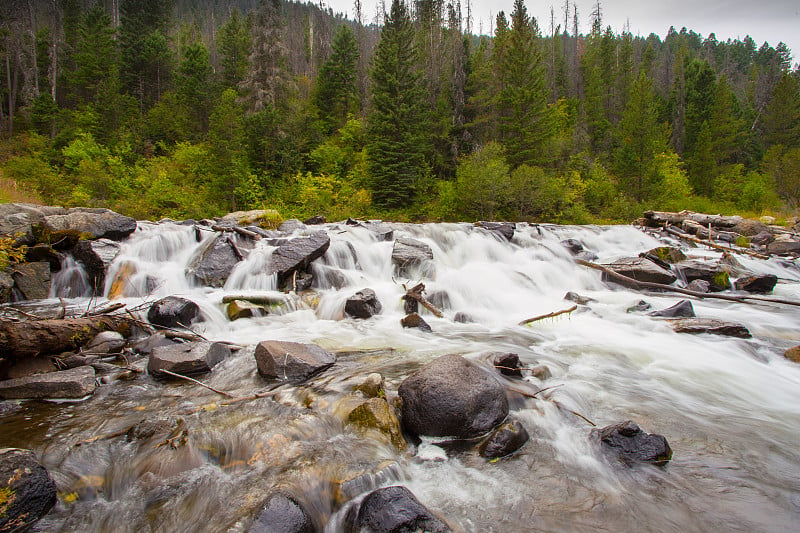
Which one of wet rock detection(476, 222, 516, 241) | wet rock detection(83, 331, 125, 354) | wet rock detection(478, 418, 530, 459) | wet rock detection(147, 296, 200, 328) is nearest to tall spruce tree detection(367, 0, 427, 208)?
wet rock detection(476, 222, 516, 241)

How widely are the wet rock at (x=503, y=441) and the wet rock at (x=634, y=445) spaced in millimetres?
690

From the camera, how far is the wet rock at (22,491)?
228 centimetres

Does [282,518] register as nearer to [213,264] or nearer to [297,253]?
[297,253]

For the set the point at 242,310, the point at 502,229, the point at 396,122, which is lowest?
the point at 242,310

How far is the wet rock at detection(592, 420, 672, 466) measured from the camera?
10.3 ft

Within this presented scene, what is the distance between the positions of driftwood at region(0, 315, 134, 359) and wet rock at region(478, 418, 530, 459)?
4.94 metres

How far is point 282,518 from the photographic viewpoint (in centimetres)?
234

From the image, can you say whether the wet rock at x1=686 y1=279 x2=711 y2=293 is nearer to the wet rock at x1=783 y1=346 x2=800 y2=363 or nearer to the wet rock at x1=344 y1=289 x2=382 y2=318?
the wet rock at x1=783 y1=346 x2=800 y2=363

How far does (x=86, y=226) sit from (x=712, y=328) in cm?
1291

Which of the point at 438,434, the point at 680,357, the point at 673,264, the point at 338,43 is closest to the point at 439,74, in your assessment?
the point at 338,43

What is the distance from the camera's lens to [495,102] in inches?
1129

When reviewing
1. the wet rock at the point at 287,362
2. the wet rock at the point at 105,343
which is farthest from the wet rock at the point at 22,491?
the wet rock at the point at 105,343

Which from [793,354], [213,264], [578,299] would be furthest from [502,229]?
[213,264]

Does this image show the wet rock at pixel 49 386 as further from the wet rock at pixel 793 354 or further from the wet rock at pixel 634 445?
the wet rock at pixel 793 354
